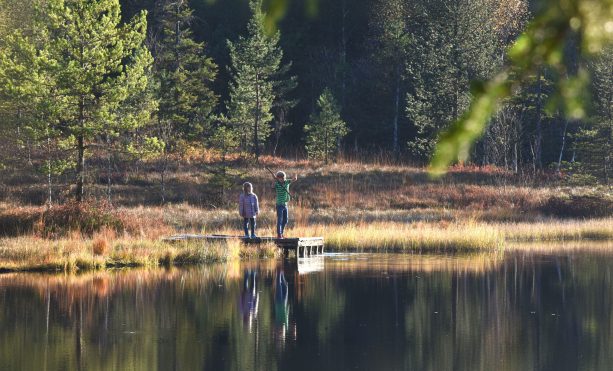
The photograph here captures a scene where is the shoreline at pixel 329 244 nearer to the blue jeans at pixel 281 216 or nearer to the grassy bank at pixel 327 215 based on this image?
the grassy bank at pixel 327 215

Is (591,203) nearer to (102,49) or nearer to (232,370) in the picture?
(102,49)

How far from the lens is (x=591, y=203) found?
4694 cm

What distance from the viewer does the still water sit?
1673 centimetres

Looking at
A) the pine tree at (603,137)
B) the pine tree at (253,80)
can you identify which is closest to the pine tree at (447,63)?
the pine tree at (253,80)

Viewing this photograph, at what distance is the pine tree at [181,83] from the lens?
52.8 metres

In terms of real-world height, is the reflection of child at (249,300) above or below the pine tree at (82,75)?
below

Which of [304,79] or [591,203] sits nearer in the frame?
[591,203]

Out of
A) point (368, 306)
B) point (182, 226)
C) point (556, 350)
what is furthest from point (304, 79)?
point (556, 350)

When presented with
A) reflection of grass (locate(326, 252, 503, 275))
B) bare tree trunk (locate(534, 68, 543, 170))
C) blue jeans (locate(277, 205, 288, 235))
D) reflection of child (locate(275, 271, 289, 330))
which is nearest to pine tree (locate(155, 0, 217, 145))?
bare tree trunk (locate(534, 68, 543, 170))

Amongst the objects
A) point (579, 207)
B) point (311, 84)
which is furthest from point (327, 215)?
point (311, 84)

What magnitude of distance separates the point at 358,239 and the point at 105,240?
→ 30.1ft

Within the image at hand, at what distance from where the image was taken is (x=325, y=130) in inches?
2324

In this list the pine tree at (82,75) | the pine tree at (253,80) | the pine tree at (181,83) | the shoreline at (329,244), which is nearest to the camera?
the shoreline at (329,244)

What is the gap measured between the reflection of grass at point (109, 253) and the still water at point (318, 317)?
82 cm
